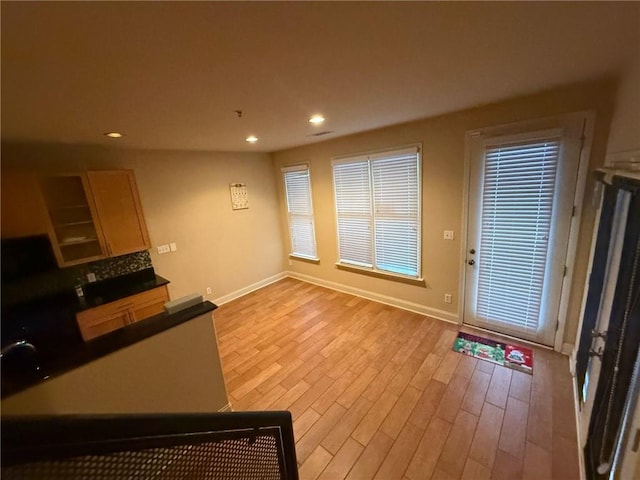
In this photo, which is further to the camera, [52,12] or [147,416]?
[52,12]

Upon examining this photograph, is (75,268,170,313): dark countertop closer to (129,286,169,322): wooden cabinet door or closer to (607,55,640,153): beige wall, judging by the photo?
(129,286,169,322): wooden cabinet door

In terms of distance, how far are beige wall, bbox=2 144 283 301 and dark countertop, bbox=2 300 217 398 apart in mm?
1701

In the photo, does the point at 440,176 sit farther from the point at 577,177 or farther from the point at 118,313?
the point at 118,313

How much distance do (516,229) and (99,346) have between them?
3.31m

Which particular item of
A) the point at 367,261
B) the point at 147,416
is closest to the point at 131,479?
the point at 147,416

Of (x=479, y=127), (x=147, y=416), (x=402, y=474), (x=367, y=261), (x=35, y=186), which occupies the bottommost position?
(x=402, y=474)

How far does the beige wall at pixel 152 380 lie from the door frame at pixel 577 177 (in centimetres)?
268

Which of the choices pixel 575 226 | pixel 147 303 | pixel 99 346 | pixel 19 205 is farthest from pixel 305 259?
pixel 19 205

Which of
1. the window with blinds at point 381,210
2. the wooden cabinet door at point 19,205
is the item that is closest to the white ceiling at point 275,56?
the wooden cabinet door at point 19,205

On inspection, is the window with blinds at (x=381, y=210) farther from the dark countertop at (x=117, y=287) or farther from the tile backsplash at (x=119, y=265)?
the tile backsplash at (x=119, y=265)

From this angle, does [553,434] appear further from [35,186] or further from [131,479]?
[35,186]

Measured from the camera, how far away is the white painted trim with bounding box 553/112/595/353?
6.69ft

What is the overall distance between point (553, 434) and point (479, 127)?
248 cm

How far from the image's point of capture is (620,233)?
138 centimetres
